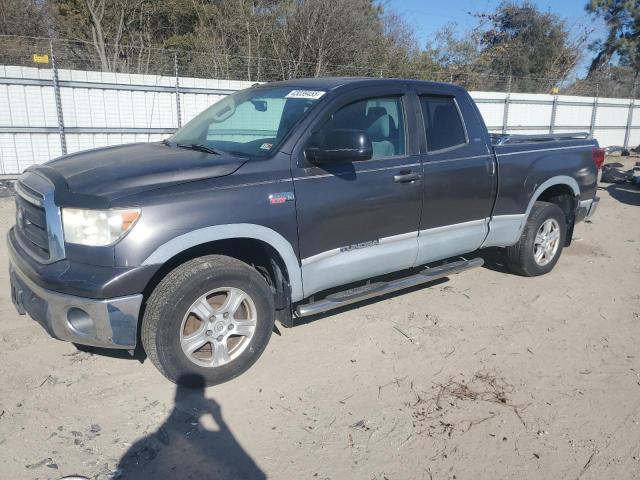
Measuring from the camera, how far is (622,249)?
7035mm

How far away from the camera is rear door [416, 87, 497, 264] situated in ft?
14.5

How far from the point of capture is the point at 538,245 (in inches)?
224

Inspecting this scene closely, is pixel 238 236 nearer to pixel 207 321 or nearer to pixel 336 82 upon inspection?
pixel 207 321

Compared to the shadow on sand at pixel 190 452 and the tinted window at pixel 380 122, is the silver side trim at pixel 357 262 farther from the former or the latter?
the shadow on sand at pixel 190 452

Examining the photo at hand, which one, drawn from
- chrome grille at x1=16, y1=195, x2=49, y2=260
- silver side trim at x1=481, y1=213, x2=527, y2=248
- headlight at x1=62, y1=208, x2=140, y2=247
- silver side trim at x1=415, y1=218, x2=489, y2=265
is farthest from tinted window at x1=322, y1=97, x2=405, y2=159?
chrome grille at x1=16, y1=195, x2=49, y2=260

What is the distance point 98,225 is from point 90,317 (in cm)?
53

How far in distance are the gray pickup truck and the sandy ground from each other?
0.36 metres

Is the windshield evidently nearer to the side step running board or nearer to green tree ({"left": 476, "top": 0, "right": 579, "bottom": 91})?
the side step running board

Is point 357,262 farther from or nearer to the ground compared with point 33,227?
nearer to the ground

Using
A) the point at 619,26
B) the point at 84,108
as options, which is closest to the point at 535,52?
the point at 619,26

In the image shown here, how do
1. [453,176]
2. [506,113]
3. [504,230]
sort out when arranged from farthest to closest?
[506,113] → [504,230] → [453,176]

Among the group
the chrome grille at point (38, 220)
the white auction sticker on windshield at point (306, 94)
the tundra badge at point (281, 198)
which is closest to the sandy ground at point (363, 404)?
the chrome grille at point (38, 220)

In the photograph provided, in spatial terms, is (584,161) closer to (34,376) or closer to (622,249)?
(622,249)

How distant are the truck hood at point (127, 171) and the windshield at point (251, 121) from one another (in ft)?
0.84
